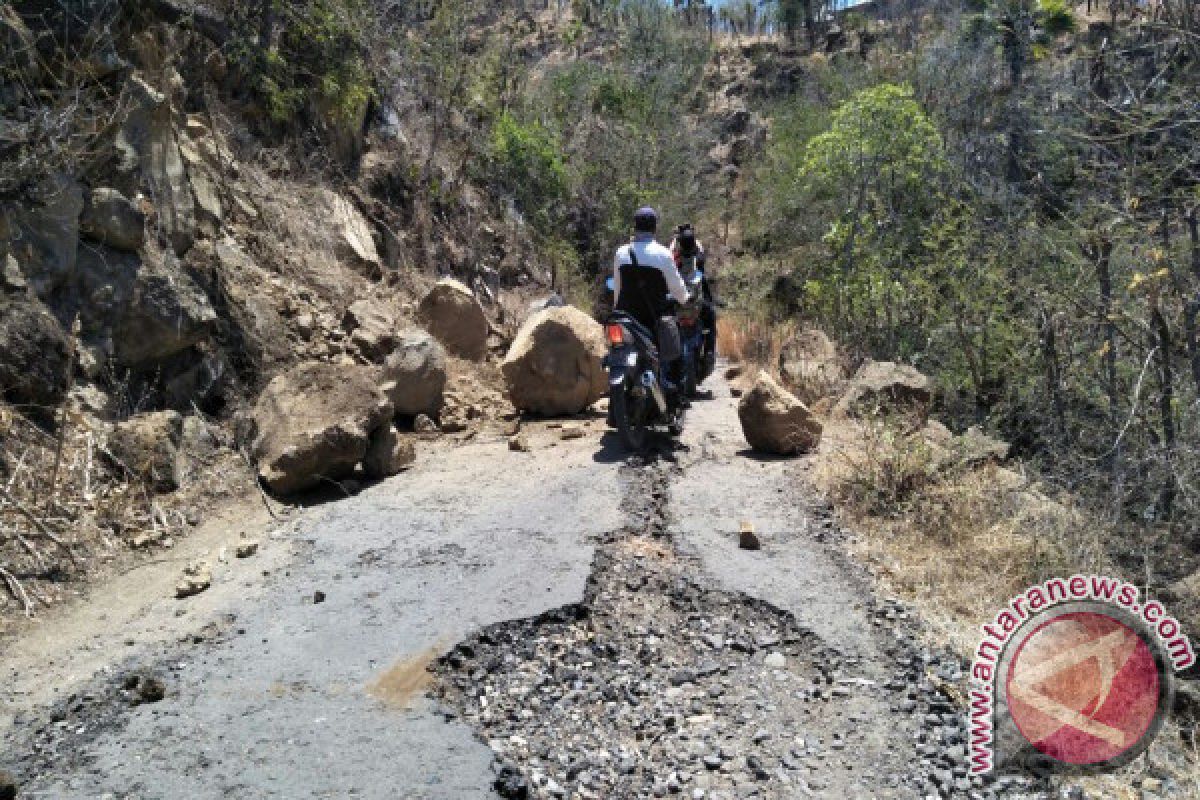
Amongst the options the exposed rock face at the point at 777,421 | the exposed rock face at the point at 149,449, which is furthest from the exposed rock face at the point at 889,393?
the exposed rock face at the point at 149,449

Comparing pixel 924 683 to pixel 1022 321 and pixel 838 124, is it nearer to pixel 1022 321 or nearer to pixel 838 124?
pixel 1022 321

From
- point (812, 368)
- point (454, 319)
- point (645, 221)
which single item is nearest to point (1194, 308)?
point (645, 221)

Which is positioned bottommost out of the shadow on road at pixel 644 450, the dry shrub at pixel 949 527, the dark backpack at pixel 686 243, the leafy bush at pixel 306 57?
the dry shrub at pixel 949 527

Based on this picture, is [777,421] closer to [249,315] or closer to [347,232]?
[249,315]

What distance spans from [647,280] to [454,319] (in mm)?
2727

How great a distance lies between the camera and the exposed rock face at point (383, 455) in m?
6.25

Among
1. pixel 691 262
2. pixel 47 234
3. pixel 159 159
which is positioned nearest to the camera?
pixel 47 234

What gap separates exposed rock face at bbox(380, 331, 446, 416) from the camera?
733cm

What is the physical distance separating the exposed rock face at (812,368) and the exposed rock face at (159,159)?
18.3 feet

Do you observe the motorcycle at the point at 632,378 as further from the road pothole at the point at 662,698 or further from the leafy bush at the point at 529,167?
the leafy bush at the point at 529,167

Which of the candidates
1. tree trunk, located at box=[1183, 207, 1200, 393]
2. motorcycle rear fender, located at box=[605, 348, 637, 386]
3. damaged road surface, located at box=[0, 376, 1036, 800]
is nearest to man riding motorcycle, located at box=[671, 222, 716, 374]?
motorcycle rear fender, located at box=[605, 348, 637, 386]

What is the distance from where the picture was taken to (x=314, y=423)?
5.86 metres

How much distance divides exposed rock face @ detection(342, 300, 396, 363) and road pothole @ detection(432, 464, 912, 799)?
14.2ft

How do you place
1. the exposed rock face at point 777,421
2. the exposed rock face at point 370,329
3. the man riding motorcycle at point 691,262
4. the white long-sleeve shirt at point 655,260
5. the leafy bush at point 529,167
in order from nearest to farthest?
the exposed rock face at point 777,421 → the white long-sleeve shirt at point 655,260 → the exposed rock face at point 370,329 → the man riding motorcycle at point 691,262 → the leafy bush at point 529,167
